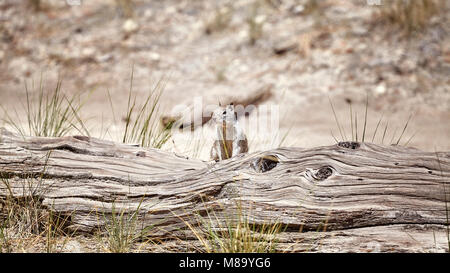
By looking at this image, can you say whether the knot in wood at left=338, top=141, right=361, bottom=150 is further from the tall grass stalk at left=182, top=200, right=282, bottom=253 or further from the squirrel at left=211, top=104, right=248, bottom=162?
the squirrel at left=211, top=104, right=248, bottom=162

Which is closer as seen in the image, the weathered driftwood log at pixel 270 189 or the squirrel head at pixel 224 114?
the weathered driftwood log at pixel 270 189

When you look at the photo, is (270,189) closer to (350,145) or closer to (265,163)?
(265,163)

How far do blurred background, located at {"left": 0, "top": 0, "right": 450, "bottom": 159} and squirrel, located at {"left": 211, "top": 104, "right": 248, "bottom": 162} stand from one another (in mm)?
1505

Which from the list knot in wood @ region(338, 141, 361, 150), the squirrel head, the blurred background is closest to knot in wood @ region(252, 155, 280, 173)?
knot in wood @ region(338, 141, 361, 150)

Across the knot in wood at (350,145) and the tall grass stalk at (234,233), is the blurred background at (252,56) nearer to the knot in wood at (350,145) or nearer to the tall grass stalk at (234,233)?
the knot in wood at (350,145)

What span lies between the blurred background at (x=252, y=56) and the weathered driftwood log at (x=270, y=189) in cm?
206

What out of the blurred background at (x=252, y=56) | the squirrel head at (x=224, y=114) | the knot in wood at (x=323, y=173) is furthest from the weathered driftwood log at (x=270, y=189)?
the blurred background at (x=252, y=56)

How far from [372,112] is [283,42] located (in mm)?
1765

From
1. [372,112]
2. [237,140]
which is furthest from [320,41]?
[237,140]

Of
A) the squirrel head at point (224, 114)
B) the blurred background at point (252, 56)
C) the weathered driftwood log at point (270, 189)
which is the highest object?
the blurred background at point (252, 56)

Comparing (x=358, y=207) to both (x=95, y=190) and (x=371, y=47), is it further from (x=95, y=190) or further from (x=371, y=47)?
(x=371, y=47)

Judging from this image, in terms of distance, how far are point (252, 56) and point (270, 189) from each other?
4.28 m

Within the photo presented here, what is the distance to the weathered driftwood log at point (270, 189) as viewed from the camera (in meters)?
2.49
